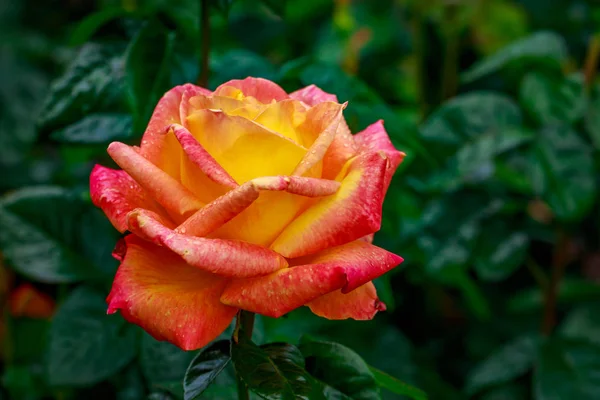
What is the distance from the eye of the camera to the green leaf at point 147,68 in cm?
71

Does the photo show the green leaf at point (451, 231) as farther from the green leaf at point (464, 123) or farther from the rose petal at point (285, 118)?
the rose petal at point (285, 118)

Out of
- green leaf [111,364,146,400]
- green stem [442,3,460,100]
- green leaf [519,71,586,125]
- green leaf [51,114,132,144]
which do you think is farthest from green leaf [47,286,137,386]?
green stem [442,3,460,100]

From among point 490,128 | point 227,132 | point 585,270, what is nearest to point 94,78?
point 227,132

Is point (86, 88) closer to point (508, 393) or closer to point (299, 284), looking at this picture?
point (299, 284)

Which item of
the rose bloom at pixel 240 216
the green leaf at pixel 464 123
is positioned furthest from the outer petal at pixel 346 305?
the green leaf at pixel 464 123

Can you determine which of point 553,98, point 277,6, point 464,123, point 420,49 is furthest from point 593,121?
point 277,6

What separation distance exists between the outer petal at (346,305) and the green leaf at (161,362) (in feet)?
0.89

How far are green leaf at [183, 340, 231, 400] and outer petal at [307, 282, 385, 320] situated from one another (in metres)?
0.08

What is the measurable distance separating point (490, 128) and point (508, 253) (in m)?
0.21

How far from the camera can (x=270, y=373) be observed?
47 centimetres

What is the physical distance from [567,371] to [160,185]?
0.79 m

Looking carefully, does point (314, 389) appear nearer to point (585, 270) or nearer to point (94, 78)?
point (94, 78)

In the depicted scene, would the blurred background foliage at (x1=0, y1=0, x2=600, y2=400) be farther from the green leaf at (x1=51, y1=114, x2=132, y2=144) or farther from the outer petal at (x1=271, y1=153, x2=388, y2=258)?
the outer petal at (x1=271, y1=153, x2=388, y2=258)

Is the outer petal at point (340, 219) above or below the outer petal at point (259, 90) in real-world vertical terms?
below
